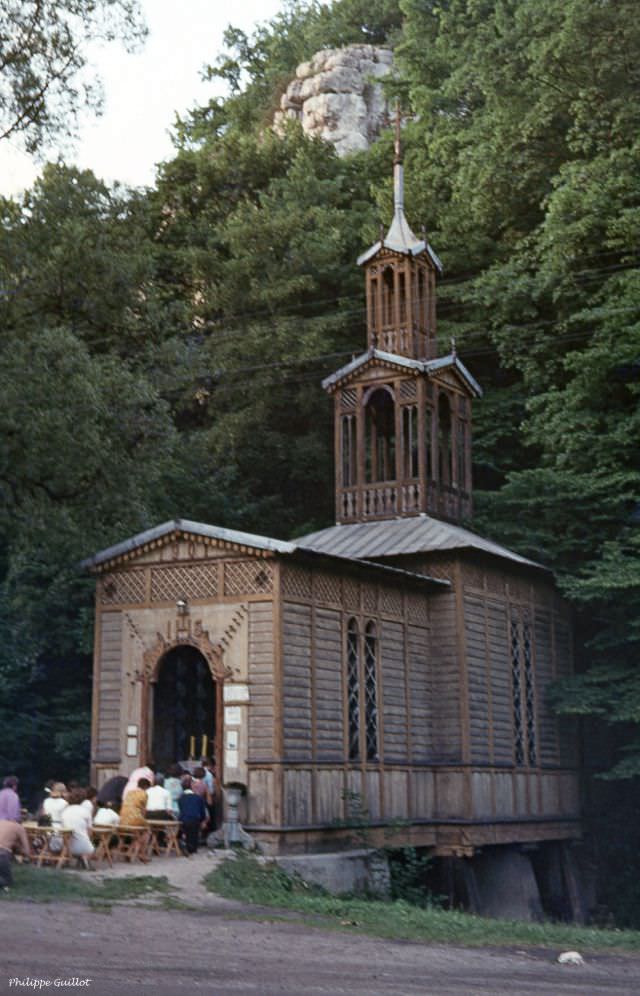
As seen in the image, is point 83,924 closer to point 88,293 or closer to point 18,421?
point 18,421

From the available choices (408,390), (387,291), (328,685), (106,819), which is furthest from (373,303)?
(106,819)

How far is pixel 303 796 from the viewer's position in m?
22.3

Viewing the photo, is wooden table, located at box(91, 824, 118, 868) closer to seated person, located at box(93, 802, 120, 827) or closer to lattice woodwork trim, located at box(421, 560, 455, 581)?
seated person, located at box(93, 802, 120, 827)

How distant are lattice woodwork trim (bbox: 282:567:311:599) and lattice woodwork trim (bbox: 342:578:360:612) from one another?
48.9 inches

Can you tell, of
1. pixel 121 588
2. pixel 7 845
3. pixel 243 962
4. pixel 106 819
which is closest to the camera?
pixel 243 962

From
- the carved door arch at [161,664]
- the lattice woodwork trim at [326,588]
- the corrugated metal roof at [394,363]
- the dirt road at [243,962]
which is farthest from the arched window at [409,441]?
the dirt road at [243,962]

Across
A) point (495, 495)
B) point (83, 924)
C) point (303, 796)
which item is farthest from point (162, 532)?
point (495, 495)

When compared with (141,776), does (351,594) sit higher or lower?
higher

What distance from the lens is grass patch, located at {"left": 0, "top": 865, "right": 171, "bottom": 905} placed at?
16.7 m

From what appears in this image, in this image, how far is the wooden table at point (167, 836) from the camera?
20.9 metres

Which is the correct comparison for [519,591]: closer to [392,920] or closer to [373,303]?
[373,303]

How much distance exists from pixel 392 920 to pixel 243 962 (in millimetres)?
4560

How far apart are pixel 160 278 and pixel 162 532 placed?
24.8 metres

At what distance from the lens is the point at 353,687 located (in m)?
24.5
